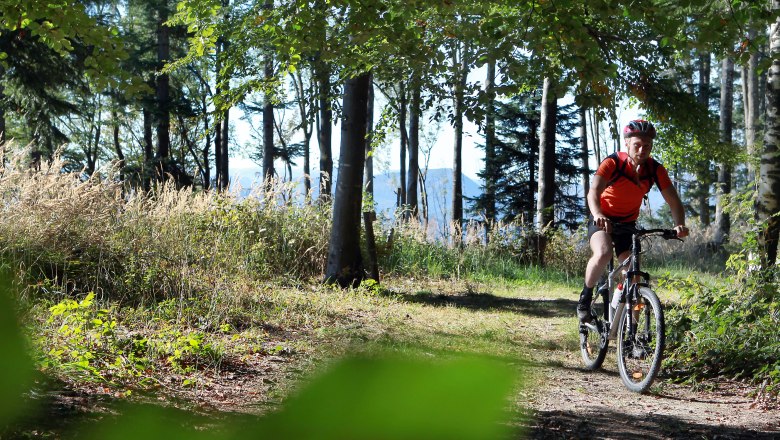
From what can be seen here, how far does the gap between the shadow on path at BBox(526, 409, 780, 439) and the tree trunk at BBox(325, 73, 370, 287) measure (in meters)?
5.56

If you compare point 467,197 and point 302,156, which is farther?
point 302,156

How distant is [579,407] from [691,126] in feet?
33.0

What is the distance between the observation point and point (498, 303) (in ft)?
31.6

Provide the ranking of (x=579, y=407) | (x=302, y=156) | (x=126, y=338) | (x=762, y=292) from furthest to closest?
(x=302, y=156), (x=762, y=292), (x=126, y=338), (x=579, y=407)

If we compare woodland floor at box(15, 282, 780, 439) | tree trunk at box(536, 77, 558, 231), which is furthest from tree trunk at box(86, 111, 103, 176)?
woodland floor at box(15, 282, 780, 439)

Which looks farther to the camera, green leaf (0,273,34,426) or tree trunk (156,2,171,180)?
tree trunk (156,2,171,180)

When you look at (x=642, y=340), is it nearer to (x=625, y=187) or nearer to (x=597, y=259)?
(x=597, y=259)

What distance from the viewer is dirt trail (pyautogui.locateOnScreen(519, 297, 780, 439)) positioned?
3.99 meters

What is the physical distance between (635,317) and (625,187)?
33.8 inches

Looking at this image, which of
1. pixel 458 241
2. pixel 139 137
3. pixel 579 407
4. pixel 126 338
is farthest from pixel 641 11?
pixel 139 137

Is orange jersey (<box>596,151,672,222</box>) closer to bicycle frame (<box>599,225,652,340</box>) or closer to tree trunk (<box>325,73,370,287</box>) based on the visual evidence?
Answer: bicycle frame (<box>599,225,652,340</box>)

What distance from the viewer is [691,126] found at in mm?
13258

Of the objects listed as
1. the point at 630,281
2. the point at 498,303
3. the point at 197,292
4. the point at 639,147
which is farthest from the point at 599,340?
the point at 498,303

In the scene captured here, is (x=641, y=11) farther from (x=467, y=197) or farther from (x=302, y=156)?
(x=302, y=156)
